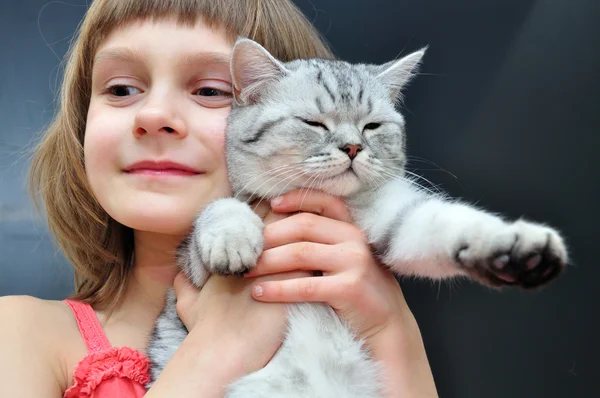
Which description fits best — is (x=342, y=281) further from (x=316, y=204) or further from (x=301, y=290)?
(x=316, y=204)

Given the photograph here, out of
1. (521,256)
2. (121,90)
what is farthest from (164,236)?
(521,256)

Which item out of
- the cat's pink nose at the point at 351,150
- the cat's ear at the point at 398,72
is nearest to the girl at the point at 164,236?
the cat's pink nose at the point at 351,150

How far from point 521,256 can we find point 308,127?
568mm

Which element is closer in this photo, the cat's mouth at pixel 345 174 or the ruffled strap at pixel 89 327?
the cat's mouth at pixel 345 174

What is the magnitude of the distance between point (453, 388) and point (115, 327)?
3.64 feet

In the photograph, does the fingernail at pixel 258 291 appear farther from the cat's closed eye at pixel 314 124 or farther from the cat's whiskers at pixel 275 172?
the cat's closed eye at pixel 314 124

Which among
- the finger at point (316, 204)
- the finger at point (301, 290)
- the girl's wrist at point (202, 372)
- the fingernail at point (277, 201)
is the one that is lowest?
the girl's wrist at point (202, 372)

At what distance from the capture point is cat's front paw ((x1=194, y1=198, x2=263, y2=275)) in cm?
98

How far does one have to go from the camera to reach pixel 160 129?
120 cm

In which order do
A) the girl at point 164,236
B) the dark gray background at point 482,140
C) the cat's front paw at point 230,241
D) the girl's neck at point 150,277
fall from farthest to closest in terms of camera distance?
the dark gray background at point 482,140
the girl's neck at point 150,277
the girl at point 164,236
the cat's front paw at point 230,241

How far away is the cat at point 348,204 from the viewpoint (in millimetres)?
855

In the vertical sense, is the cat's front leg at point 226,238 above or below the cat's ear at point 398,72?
below

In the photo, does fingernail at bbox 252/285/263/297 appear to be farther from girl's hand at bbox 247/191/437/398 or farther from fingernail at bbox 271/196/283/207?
fingernail at bbox 271/196/283/207

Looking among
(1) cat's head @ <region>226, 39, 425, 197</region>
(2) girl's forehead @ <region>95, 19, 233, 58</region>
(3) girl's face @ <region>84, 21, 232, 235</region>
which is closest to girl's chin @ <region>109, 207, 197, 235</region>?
(3) girl's face @ <region>84, 21, 232, 235</region>
